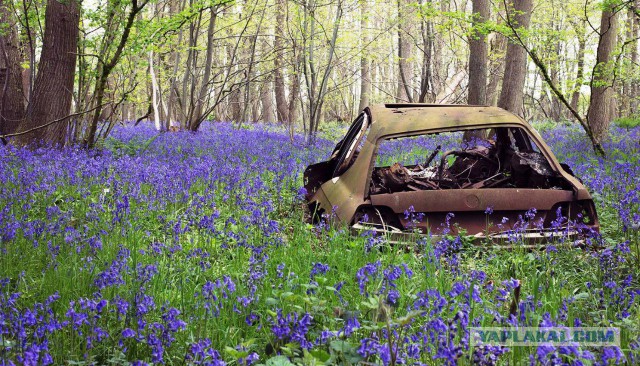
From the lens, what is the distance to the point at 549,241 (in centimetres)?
473

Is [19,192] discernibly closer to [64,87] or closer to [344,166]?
[344,166]

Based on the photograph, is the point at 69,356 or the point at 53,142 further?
the point at 53,142

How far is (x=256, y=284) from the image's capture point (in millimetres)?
3559

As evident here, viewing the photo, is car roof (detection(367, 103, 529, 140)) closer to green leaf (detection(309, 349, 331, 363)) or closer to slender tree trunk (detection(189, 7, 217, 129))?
green leaf (detection(309, 349, 331, 363))

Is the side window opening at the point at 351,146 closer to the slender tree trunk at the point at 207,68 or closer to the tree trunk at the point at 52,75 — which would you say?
the tree trunk at the point at 52,75

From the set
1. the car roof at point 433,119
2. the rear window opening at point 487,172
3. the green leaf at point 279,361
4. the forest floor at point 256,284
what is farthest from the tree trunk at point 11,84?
the green leaf at point 279,361

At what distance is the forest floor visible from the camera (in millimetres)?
2510

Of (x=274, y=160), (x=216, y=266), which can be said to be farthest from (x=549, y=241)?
(x=274, y=160)

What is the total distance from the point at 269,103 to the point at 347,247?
27.7 m

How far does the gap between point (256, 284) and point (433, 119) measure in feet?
8.61

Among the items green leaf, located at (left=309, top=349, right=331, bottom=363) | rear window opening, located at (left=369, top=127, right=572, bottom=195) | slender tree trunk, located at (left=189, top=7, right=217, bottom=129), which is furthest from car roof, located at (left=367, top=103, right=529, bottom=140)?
slender tree trunk, located at (left=189, top=7, right=217, bottom=129)

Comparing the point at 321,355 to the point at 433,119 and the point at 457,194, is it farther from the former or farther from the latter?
the point at 433,119

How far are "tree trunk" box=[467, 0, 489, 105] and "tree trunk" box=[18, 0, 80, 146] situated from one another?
30.7 feet

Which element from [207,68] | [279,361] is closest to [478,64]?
[207,68]
